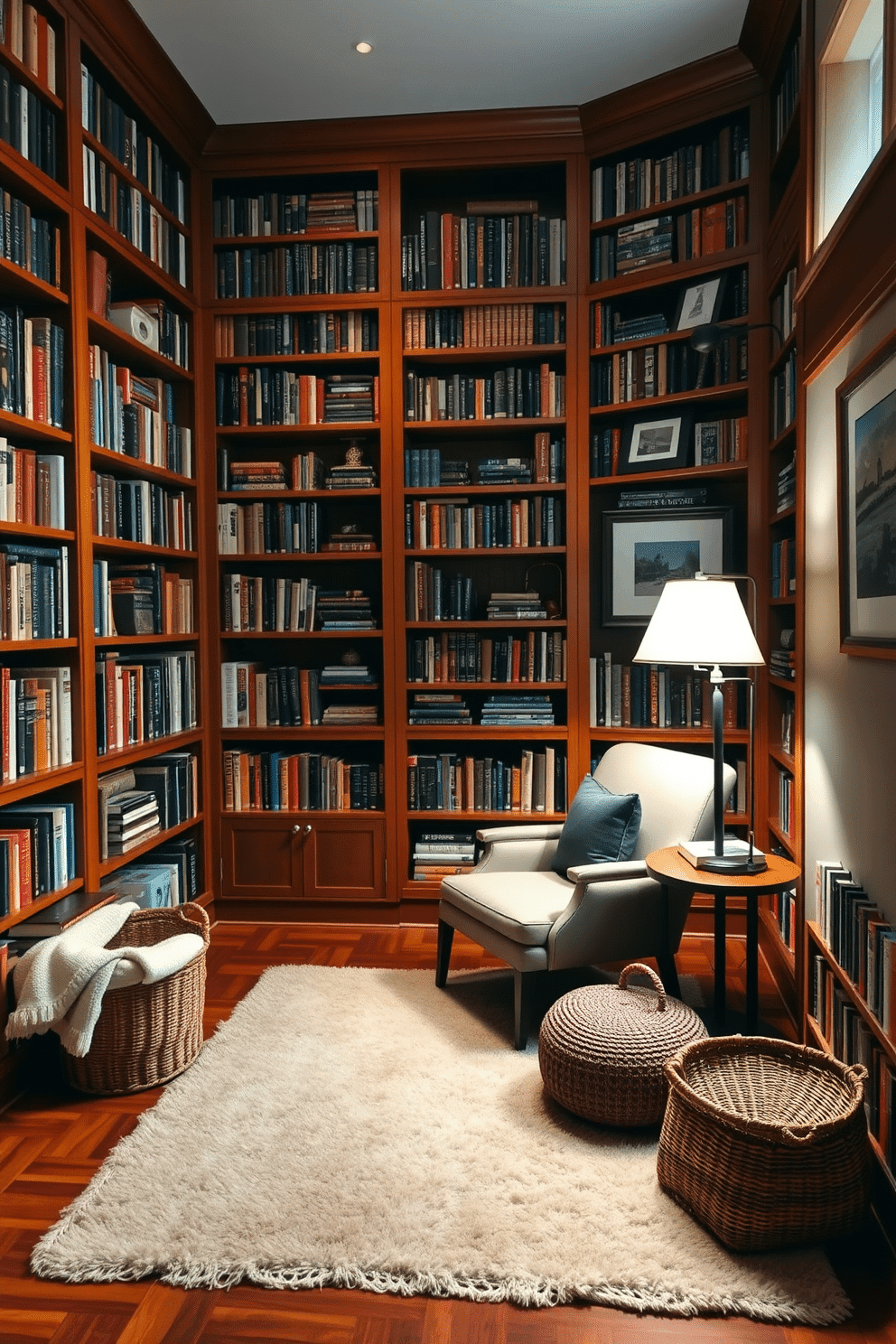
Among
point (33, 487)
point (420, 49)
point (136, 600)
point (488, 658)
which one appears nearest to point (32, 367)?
point (33, 487)

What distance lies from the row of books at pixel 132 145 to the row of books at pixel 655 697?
2.45 m

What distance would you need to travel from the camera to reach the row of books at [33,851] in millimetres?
2490

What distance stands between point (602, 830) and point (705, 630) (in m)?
0.78

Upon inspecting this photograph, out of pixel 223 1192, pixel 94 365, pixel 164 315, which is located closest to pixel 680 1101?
pixel 223 1192

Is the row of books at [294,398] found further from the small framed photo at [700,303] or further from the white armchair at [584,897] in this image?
the white armchair at [584,897]

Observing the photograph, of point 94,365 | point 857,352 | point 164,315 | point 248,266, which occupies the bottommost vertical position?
point 857,352

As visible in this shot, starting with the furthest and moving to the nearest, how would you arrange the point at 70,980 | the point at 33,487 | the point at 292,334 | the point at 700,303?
the point at 292,334
the point at 700,303
the point at 33,487
the point at 70,980

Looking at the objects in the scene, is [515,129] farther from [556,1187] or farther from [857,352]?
[556,1187]

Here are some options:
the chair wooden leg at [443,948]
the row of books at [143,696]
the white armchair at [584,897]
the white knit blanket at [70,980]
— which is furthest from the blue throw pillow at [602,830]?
the row of books at [143,696]

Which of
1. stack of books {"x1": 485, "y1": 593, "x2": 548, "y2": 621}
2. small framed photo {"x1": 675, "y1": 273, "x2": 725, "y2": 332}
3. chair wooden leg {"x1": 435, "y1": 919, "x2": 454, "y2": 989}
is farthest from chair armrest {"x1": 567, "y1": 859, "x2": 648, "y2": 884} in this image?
small framed photo {"x1": 675, "y1": 273, "x2": 725, "y2": 332}

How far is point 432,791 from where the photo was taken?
3914 mm

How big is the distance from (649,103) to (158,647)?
2.82 meters

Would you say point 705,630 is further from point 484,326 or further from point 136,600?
point 136,600

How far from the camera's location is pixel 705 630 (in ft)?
8.54
